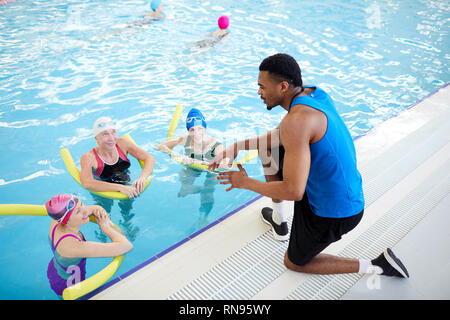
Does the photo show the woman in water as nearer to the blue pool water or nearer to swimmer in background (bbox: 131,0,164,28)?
the blue pool water

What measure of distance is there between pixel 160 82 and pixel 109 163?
3.64 metres

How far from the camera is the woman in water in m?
2.26

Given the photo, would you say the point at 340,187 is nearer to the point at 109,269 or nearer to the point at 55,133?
the point at 109,269

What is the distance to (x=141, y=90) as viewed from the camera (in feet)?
20.8

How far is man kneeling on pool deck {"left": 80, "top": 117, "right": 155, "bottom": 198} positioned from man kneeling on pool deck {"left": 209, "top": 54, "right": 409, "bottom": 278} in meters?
1.36

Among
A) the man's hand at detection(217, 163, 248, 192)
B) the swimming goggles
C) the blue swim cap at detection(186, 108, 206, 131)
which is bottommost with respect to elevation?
the blue swim cap at detection(186, 108, 206, 131)

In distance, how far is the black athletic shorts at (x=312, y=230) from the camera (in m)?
2.29

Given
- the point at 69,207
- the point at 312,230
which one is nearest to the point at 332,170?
the point at 312,230

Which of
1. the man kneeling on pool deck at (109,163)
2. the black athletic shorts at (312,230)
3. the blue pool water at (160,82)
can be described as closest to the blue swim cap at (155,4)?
the blue pool water at (160,82)

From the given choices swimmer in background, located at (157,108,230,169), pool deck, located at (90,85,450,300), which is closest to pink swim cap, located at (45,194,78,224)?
pool deck, located at (90,85,450,300)

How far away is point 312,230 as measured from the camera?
2320 millimetres

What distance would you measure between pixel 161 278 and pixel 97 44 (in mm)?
7156

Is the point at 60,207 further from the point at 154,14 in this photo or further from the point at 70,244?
the point at 154,14

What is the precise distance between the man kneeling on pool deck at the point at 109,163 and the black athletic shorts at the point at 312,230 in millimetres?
1593
